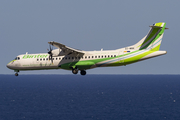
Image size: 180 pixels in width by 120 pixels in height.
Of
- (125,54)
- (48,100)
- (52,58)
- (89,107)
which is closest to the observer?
(125,54)

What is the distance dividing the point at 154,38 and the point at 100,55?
30.8 ft

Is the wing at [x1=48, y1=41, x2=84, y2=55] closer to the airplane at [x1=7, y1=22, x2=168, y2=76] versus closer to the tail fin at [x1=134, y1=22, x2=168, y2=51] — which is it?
the airplane at [x1=7, y1=22, x2=168, y2=76]

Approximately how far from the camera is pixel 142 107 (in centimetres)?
14362

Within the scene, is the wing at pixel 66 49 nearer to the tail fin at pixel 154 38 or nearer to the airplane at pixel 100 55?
the airplane at pixel 100 55

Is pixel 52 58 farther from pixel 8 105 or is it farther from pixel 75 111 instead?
pixel 8 105

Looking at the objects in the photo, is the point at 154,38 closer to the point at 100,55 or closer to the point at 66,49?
the point at 100,55

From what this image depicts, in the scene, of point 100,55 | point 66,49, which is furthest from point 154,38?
point 66,49

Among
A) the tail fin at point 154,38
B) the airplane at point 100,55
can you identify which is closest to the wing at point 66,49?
the airplane at point 100,55

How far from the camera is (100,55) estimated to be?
45.1 metres

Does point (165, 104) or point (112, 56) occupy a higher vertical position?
point (112, 56)

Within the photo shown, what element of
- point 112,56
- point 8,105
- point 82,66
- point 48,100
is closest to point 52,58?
point 82,66

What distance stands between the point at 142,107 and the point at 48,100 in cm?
5803

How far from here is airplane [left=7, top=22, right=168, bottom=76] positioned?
43.9 metres

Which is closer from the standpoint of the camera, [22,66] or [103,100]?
[22,66]
